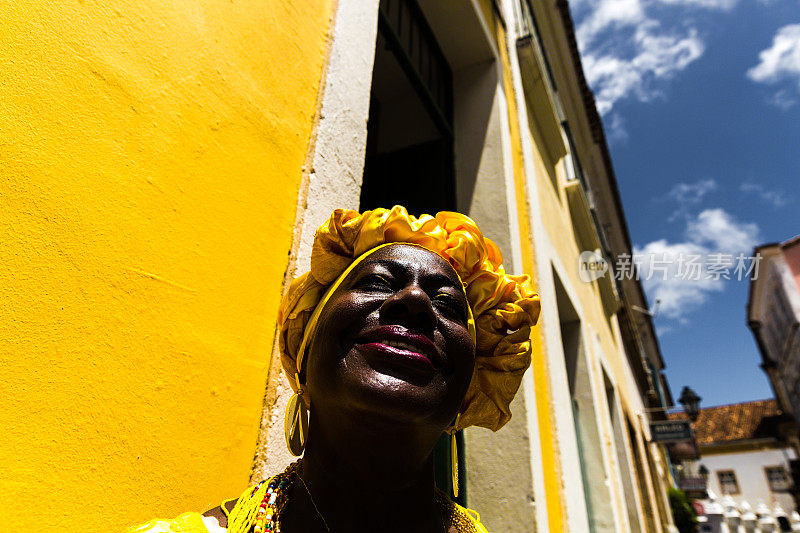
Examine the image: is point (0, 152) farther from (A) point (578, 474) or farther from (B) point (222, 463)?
(A) point (578, 474)

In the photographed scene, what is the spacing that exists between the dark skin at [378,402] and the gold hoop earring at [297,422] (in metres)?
0.08

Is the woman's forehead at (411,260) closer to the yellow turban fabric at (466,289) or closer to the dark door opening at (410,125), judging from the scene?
the yellow turban fabric at (466,289)

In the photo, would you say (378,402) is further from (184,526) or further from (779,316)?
(779,316)

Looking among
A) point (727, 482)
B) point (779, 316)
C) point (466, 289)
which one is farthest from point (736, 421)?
point (466, 289)

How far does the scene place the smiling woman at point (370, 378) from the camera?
98 centimetres

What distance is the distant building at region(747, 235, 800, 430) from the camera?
21.0 m

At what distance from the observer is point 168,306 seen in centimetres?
122

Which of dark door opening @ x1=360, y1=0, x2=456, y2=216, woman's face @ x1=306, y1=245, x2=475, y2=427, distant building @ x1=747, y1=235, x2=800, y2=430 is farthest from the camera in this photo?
distant building @ x1=747, y1=235, x2=800, y2=430

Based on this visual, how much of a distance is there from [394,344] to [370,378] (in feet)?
0.31

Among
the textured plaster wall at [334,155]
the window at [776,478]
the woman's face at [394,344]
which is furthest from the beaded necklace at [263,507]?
the window at [776,478]

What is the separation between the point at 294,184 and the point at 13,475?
1154 millimetres

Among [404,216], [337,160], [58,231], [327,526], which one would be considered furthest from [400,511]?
[337,160]

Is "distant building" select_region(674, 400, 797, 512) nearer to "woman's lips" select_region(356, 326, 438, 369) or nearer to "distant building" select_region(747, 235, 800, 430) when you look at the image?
"distant building" select_region(747, 235, 800, 430)

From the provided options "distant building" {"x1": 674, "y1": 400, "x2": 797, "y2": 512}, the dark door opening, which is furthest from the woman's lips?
"distant building" {"x1": 674, "y1": 400, "x2": 797, "y2": 512}
